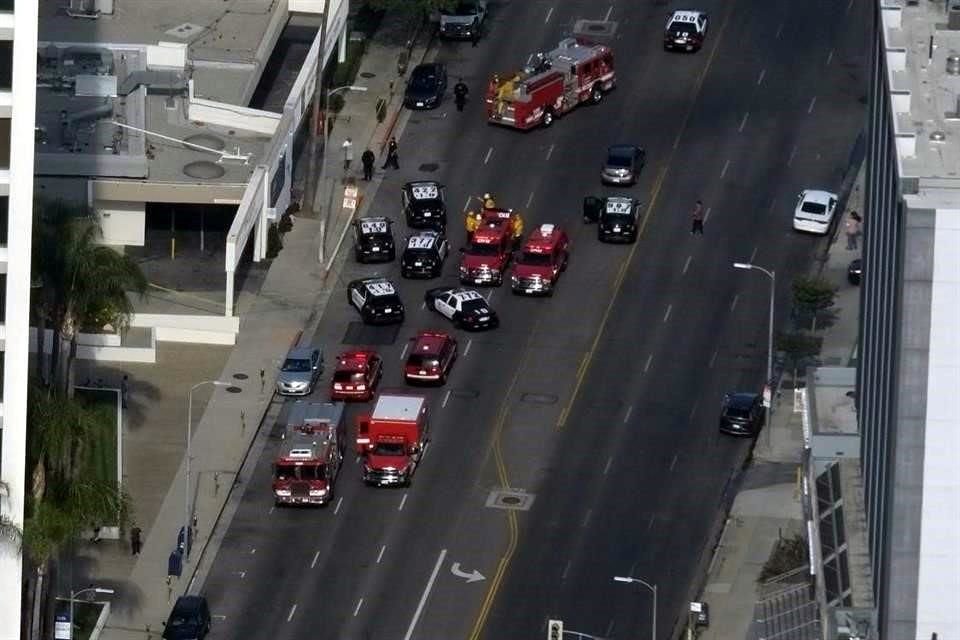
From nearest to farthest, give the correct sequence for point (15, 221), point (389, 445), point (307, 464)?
point (15, 221) < point (307, 464) < point (389, 445)

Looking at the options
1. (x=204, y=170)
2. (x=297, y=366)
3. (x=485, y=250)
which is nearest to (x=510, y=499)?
(x=297, y=366)

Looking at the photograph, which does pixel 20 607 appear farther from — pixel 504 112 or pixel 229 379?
pixel 504 112

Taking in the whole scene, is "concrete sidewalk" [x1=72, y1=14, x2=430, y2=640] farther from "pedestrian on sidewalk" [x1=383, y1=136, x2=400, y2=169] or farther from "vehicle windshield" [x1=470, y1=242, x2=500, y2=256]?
"vehicle windshield" [x1=470, y1=242, x2=500, y2=256]

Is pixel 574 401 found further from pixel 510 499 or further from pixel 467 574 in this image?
pixel 467 574

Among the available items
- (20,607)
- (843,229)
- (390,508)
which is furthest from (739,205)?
(20,607)

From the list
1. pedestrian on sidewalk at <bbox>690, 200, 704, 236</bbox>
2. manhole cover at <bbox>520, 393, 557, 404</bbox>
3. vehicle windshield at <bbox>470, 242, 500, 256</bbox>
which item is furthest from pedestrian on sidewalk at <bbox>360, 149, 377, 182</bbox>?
manhole cover at <bbox>520, 393, 557, 404</bbox>

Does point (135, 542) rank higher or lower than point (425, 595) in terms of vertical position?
lower
